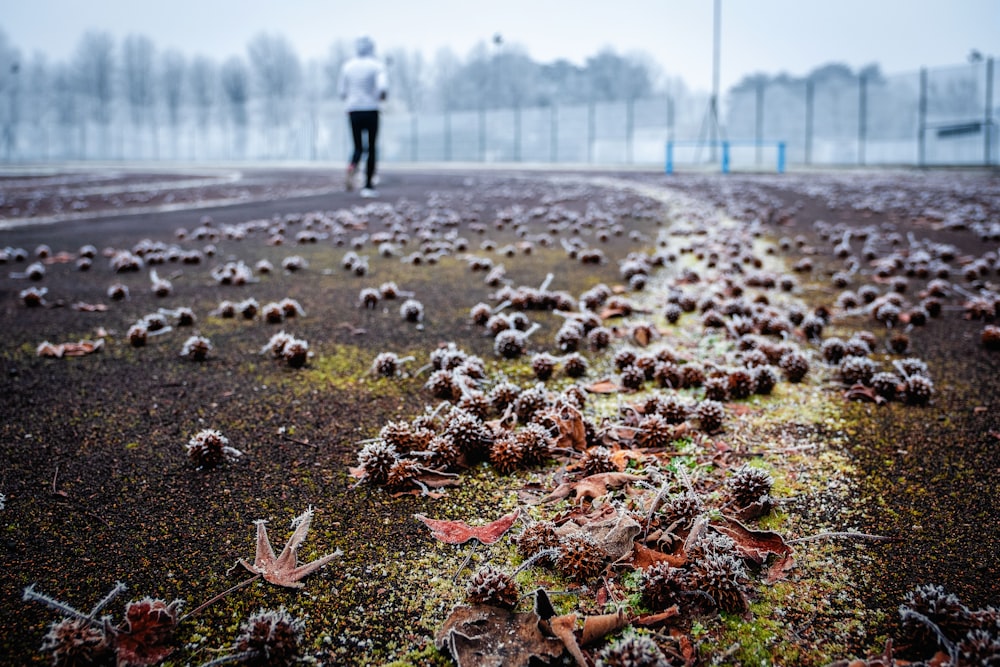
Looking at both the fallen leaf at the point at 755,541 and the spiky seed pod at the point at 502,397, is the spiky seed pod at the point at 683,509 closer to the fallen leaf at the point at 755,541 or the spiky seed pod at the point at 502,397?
the fallen leaf at the point at 755,541

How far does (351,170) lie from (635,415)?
11.1m

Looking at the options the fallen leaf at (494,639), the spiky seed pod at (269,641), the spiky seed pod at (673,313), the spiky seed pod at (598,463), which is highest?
the spiky seed pod at (673,313)

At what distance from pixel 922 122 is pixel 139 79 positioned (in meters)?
91.3

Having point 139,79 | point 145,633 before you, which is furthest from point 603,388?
point 139,79

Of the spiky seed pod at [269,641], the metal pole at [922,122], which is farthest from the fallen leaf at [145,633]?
the metal pole at [922,122]

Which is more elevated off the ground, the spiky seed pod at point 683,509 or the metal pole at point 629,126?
the metal pole at point 629,126

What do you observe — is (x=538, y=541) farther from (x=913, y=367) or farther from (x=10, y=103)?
(x=10, y=103)

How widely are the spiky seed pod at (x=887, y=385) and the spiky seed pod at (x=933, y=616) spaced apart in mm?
1412

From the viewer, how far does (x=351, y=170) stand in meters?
12.5

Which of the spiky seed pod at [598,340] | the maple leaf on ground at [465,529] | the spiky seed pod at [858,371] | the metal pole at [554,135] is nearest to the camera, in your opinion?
the maple leaf on ground at [465,529]

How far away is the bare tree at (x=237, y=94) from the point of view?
81.4 metres

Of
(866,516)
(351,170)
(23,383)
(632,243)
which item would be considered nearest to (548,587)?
(866,516)

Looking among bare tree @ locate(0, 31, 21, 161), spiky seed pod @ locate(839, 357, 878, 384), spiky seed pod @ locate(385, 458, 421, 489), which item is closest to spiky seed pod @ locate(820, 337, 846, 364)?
spiky seed pod @ locate(839, 357, 878, 384)

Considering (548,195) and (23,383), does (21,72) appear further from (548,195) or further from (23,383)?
(23,383)
